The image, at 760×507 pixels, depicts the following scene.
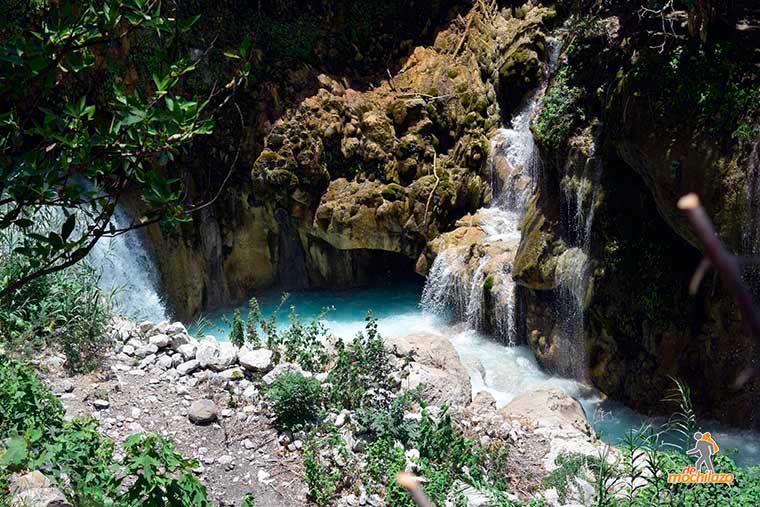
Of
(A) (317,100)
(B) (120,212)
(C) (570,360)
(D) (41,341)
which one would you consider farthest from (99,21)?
(A) (317,100)

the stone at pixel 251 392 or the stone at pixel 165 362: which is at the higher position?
the stone at pixel 165 362

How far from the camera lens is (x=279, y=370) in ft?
18.9

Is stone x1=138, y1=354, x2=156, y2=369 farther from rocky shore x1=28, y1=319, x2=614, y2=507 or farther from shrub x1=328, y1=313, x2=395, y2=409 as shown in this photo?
shrub x1=328, y1=313, x2=395, y2=409

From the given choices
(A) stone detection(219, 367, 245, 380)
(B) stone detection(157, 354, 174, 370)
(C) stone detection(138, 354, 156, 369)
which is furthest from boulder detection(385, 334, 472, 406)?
(C) stone detection(138, 354, 156, 369)

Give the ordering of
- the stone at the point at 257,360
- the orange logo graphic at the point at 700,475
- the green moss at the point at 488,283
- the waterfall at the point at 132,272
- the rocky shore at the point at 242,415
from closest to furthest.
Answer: the orange logo graphic at the point at 700,475 → the rocky shore at the point at 242,415 → the stone at the point at 257,360 → the green moss at the point at 488,283 → the waterfall at the point at 132,272

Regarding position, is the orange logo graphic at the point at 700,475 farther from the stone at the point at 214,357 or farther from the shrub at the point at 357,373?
the stone at the point at 214,357

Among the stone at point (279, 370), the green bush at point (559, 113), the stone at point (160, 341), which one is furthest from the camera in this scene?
the green bush at point (559, 113)

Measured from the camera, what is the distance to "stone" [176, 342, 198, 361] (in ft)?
19.2

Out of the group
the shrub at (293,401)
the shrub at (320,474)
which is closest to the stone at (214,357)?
the shrub at (293,401)

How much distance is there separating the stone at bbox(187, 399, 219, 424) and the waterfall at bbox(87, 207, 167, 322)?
5407 millimetres

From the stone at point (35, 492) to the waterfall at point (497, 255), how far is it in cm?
715

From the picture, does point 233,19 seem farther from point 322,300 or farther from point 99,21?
point 99,21

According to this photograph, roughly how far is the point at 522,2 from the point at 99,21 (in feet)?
39.1

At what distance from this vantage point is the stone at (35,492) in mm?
3459
